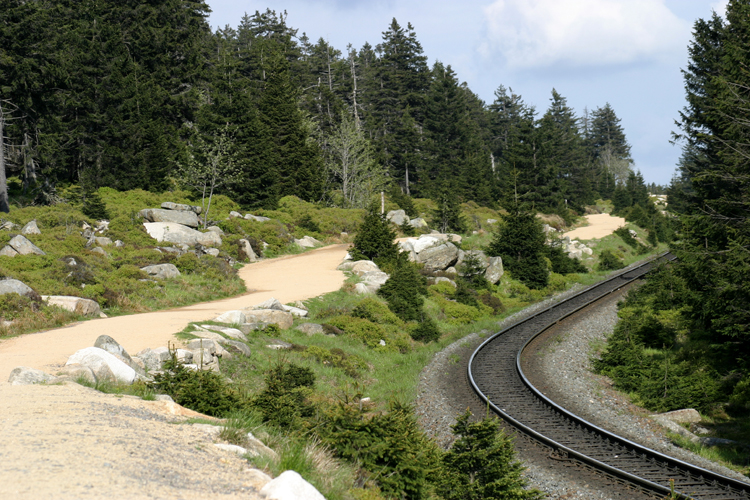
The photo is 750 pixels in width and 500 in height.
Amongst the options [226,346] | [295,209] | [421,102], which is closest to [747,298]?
[226,346]

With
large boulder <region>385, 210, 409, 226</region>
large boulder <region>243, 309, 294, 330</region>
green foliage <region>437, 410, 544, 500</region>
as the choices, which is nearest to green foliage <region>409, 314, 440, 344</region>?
large boulder <region>243, 309, 294, 330</region>

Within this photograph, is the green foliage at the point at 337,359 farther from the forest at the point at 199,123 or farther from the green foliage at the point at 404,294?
the forest at the point at 199,123

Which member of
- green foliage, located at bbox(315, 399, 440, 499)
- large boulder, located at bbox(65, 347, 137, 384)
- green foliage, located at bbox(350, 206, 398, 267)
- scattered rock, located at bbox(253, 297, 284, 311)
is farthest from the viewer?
green foliage, located at bbox(350, 206, 398, 267)

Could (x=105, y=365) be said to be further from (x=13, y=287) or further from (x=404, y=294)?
(x=404, y=294)

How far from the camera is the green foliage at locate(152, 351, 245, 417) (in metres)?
8.05

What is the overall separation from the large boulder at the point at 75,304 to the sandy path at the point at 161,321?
30.1 inches

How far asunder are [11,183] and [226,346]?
41337 millimetres

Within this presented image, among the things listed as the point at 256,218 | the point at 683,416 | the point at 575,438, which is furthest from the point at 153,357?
the point at 256,218

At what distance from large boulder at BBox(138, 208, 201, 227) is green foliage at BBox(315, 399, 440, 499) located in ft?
84.5

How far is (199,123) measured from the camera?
133ft

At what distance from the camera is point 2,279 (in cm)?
1658

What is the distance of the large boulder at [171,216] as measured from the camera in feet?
99.7

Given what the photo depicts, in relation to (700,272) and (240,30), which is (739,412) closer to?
(700,272)

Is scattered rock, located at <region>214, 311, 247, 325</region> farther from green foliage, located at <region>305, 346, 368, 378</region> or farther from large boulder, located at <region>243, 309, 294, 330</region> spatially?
green foliage, located at <region>305, 346, 368, 378</region>
